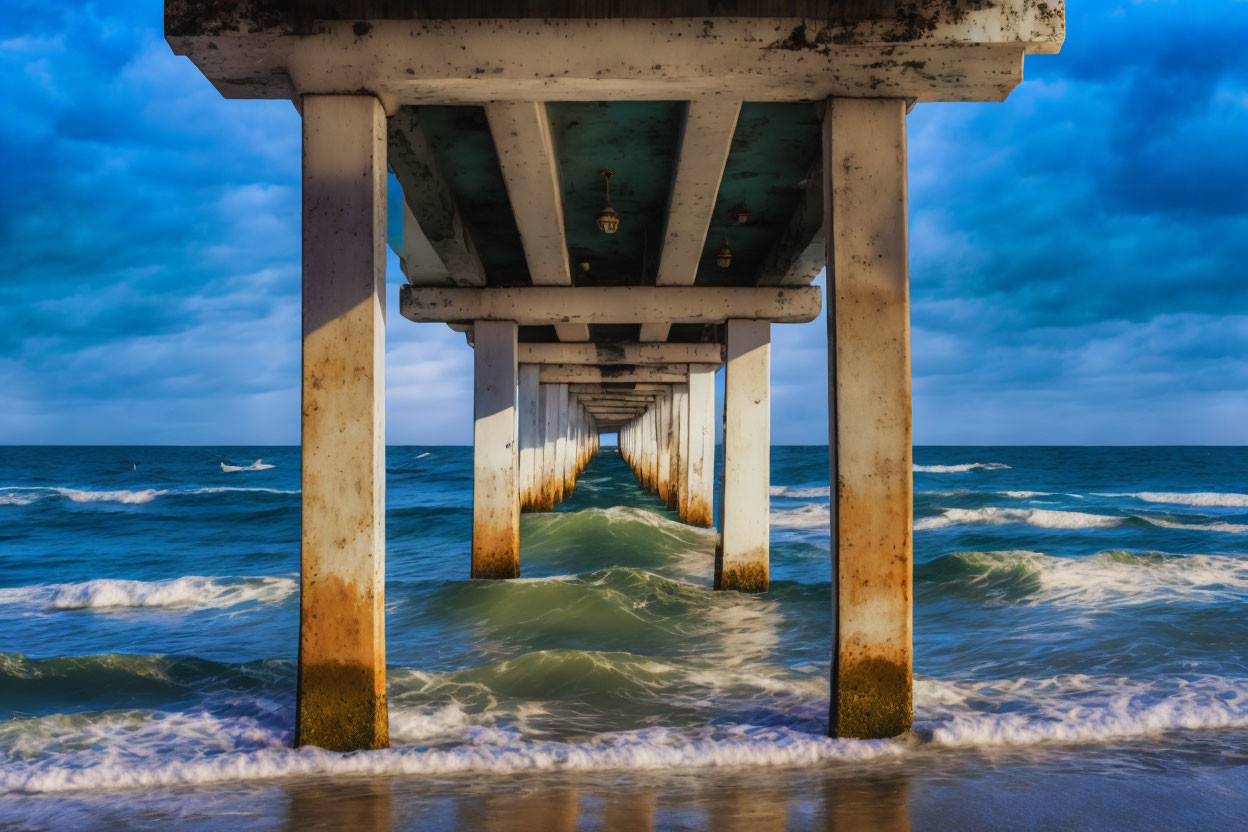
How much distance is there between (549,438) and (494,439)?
1320 centimetres

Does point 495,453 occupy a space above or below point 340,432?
below

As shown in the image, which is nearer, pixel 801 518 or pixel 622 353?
pixel 622 353

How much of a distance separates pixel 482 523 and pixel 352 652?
26.1 feet

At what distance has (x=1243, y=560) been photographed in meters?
Answer: 15.4

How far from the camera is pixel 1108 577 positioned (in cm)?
1334

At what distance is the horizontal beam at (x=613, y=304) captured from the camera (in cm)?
1128

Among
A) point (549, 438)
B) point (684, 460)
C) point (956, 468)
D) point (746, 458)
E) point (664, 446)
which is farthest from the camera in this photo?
point (956, 468)

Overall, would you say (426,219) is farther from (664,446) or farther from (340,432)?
(664,446)

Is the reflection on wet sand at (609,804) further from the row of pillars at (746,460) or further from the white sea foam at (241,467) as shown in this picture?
the white sea foam at (241,467)

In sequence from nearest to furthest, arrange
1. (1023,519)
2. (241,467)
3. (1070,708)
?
1. (1070,708)
2. (1023,519)
3. (241,467)

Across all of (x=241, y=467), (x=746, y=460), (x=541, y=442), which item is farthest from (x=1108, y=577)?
(x=241, y=467)

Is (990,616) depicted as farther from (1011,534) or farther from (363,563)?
(1011,534)

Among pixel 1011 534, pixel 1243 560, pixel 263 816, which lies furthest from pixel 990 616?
pixel 1011 534

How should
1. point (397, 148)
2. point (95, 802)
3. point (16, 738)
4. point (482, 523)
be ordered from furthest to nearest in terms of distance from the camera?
1. point (482, 523)
2. point (397, 148)
3. point (16, 738)
4. point (95, 802)
